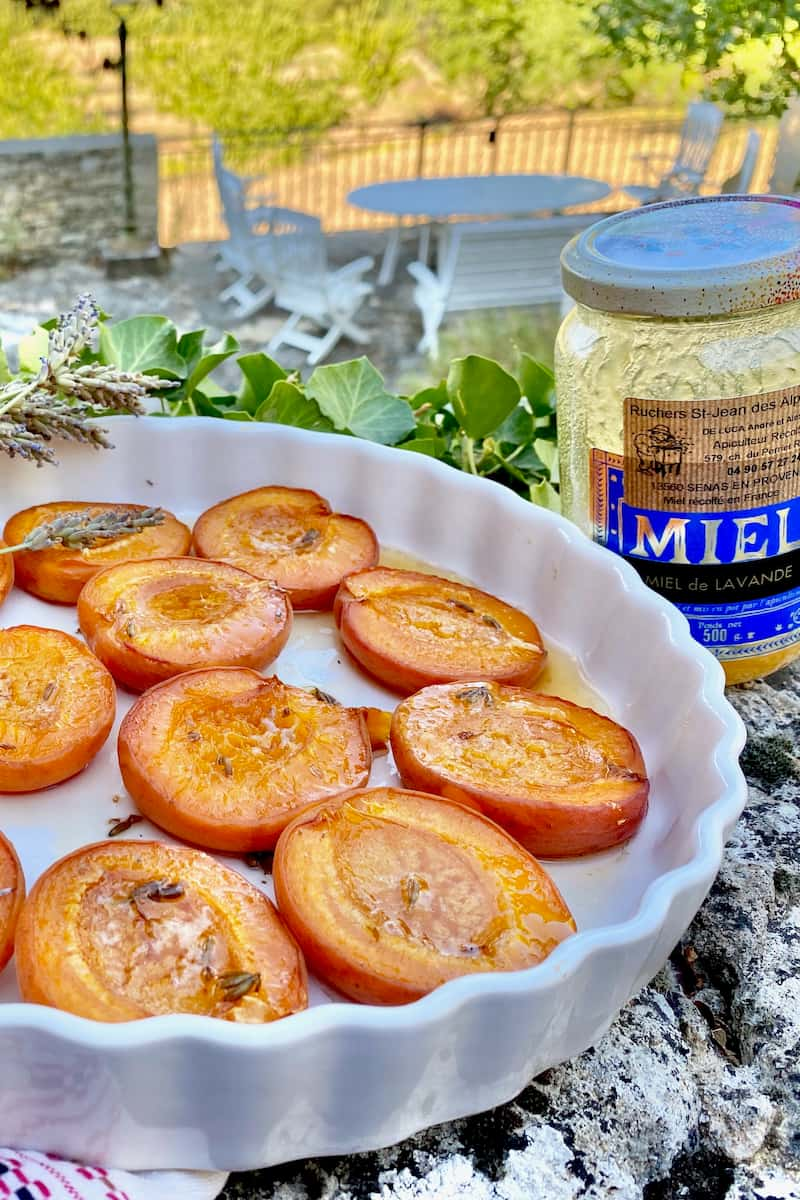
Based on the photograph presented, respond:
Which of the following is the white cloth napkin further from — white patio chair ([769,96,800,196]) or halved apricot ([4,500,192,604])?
white patio chair ([769,96,800,196])

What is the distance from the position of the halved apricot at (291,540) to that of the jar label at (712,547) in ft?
0.77

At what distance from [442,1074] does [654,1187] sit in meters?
0.14

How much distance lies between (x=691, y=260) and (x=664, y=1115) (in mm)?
572

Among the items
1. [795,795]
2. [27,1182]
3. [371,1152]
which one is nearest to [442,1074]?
[371,1152]

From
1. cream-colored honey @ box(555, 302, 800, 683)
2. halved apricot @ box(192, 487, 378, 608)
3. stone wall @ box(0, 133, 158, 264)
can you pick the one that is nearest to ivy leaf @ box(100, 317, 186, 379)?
halved apricot @ box(192, 487, 378, 608)

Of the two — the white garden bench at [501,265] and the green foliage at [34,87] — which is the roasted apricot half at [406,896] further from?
the green foliage at [34,87]

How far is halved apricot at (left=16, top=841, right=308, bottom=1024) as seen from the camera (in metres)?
0.58

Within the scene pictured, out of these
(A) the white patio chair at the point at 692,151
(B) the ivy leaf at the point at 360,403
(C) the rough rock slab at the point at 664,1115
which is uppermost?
(B) the ivy leaf at the point at 360,403

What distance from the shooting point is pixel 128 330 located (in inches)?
48.6

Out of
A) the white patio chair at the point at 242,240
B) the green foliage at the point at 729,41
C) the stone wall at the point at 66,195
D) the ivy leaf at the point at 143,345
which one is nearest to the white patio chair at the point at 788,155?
the green foliage at the point at 729,41

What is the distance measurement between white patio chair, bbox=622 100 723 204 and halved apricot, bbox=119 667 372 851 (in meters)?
6.16

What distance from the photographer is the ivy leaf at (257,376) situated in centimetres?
125

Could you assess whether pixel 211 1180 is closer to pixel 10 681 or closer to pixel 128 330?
pixel 10 681

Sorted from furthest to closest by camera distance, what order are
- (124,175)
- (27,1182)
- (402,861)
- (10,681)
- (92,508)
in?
(124,175) < (92,508) < (10,681) < (402,861) < (27,1182)
